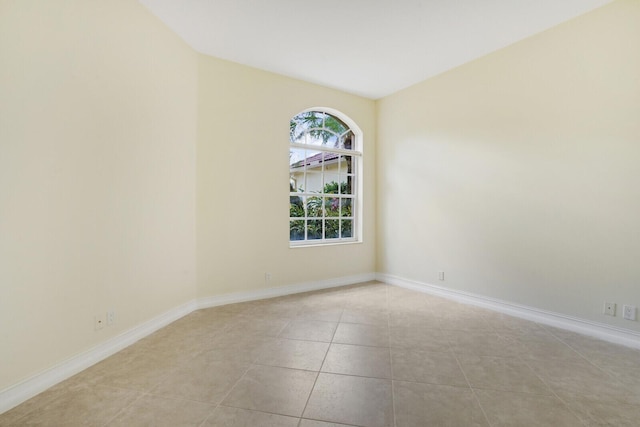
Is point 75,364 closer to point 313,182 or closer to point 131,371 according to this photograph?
point 131,371

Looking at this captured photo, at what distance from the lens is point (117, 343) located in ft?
7.57

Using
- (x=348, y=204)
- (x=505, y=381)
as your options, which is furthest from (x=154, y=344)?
(x=348, y=204)

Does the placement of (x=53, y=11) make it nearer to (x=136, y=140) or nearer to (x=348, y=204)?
(x=136, y=140)

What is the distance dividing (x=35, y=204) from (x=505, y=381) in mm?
3149

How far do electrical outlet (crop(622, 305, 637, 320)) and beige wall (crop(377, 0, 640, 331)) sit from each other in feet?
0.16

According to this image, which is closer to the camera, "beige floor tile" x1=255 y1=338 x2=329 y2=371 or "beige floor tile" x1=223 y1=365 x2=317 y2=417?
"beige floor tile" x1=223 y1=365 x2=317 y2=417

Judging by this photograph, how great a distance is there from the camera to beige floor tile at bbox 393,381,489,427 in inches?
59.7

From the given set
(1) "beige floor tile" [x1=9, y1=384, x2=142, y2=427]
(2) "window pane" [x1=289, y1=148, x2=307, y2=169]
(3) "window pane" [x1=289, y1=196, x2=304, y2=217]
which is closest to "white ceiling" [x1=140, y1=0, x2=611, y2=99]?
(2) "window pane" [x1=289, y1=148, x2=307, y2=169]

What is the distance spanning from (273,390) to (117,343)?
1431mm

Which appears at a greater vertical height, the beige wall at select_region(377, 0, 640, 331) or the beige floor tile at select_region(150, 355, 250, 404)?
the beige wall at select_region(377, 0, 640, 331)

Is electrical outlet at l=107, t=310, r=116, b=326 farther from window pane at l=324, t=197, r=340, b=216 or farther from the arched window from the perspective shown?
window pane at l=324, t=197, r=340, b=216

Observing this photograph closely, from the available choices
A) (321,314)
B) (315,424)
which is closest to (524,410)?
(315,424)

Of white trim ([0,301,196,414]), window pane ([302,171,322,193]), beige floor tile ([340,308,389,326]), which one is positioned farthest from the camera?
window pane ([302,171,322,193])

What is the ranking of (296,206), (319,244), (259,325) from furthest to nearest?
(319,244) < (296,206) < (259,325)
